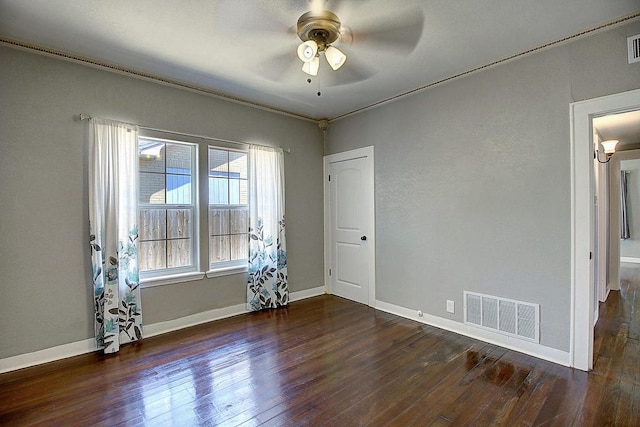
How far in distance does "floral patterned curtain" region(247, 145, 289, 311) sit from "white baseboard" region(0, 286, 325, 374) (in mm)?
293

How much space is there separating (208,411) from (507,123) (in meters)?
3.42

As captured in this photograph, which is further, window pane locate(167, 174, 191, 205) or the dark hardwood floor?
window pane locate(167, 174, 191, 205)

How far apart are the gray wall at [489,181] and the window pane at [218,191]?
1985 millimetres

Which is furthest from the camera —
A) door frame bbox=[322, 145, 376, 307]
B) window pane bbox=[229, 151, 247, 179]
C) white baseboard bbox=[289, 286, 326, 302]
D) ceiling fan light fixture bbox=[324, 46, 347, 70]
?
white baseboard bbox=[289, 286, 326, 302]

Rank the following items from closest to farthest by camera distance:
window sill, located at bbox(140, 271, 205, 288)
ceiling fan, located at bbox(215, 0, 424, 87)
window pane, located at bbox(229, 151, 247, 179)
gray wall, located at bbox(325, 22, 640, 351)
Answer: ceiling fan, located at bbox(215, 0, 424, 87)
gray wall, located at bbox(325, 22, 640, 351)
window sill, located at bbox(140, 271, 205, 288)
window pane, located at bbox(229, 151, 247, 179)

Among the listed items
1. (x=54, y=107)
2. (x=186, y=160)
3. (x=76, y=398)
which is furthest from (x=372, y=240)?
(x=54, y=107)

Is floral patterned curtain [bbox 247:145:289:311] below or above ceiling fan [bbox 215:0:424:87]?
below

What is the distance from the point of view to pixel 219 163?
3783 mm

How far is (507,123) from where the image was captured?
286cm

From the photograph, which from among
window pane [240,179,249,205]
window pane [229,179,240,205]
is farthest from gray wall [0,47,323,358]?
window pane [240,179,249,205]

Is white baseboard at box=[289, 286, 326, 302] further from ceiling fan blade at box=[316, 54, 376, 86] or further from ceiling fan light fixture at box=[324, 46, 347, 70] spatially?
ceiling fan light fixture at box=[324, 46, 347, 70]

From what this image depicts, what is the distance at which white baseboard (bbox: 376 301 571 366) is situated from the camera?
8.52ft

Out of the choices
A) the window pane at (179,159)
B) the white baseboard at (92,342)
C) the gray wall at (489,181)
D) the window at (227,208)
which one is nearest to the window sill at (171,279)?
the window at (227,208)

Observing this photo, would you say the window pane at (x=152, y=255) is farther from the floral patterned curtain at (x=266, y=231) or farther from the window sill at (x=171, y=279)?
the floral patterned curtain at (x=266, y=231)
